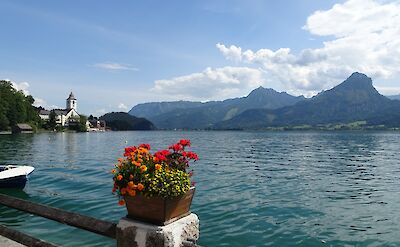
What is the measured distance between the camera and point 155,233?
4.83m

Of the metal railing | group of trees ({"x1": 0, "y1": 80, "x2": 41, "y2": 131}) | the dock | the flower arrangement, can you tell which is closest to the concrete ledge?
the metal railing

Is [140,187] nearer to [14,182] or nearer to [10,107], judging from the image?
[14,182]

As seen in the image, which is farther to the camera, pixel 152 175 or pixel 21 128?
pixel 21 128

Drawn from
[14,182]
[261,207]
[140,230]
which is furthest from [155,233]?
[14,182]

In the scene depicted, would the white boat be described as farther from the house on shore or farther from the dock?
the house on shore

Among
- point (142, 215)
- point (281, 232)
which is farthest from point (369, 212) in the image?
point (142, 215)

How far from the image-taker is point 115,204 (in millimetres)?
23438

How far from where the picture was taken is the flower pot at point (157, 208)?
489 cm

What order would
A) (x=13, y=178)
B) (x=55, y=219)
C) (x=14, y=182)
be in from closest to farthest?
→ (x=55, y=219)
(x=13, y=178)
(x=14, y=182)

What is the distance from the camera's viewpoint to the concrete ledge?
189 inches

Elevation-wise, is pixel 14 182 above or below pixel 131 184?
below

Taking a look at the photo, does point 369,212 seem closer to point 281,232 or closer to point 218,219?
point 281,232

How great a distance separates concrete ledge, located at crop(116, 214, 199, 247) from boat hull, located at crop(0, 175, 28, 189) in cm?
A: 2704

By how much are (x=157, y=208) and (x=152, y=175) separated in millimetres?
532
